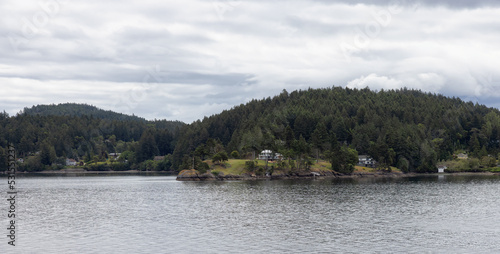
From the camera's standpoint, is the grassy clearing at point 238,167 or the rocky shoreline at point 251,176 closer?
the rocky shoreline at point 251,176

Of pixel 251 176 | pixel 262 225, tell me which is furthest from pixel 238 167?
pixel 262 225

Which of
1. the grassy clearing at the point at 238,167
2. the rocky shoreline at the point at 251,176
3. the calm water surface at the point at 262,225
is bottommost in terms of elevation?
the calm water surface at the point at 262,225

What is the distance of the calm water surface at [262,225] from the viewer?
164ft

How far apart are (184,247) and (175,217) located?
74.4ft

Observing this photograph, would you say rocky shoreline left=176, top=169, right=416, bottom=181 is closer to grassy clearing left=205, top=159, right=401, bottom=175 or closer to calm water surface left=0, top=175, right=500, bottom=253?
grassy clearing left=205, top=159, right=401, bottom=175

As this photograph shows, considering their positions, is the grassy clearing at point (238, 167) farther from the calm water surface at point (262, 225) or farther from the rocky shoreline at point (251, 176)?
the calm water surface at point (262, 225)

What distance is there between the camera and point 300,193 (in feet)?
361

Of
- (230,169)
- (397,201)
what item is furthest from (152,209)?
(230,169)

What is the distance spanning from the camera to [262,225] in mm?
63656

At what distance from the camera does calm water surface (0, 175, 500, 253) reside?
50000mm

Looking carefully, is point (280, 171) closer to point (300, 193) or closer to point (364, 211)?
point (300, 193)

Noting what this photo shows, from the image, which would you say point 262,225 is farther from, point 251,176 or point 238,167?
point 238,167

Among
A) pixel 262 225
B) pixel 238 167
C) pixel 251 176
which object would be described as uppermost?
pixel 238 167

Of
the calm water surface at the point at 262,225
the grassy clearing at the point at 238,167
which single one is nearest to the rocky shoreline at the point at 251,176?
the grassy clearing at the point at 238,167
